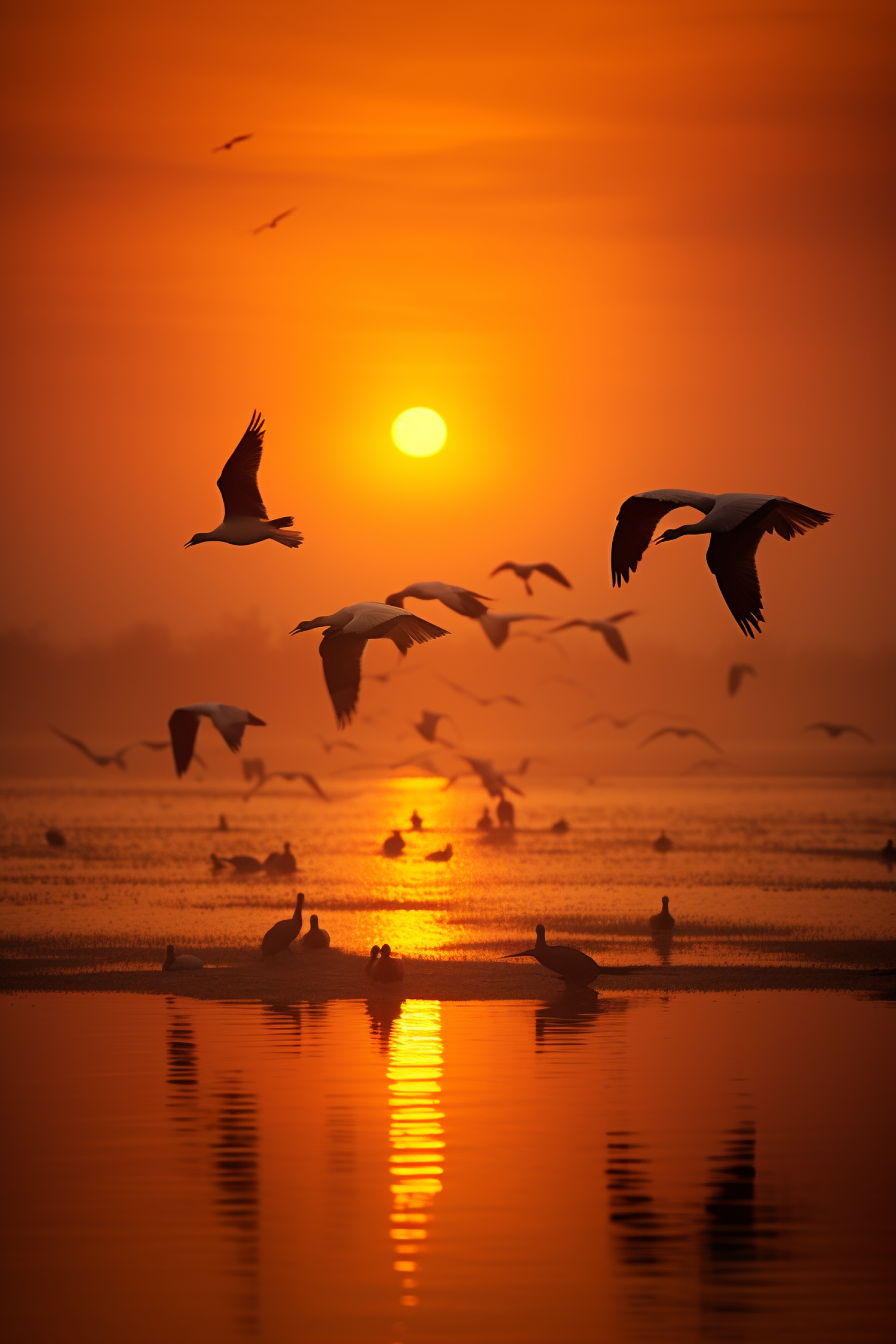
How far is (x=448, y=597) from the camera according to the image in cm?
2414

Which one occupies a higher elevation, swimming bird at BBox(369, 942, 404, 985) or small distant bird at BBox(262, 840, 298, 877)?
swimming bird at BBox(369, 942, 404, 985)

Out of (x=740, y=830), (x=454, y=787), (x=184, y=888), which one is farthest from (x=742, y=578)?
(x=454, y=787)

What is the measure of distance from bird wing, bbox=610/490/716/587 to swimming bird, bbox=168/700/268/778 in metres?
7.68

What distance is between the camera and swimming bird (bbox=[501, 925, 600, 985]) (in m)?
23.1

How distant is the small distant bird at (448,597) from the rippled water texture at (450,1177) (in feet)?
17.9

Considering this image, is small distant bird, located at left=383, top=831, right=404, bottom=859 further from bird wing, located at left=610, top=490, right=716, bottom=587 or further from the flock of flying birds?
bird wing, located at left=610, top=490, right=716, bottom=587

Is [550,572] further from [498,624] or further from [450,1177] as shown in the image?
[450,1177]

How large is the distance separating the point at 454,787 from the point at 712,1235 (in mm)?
100334

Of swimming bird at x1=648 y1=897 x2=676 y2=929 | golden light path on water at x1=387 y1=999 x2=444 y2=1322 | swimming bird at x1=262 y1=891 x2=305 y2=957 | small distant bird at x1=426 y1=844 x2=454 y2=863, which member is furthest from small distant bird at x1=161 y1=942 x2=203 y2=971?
small distant bird at x1=426 y1=844 x2=454 y2=863

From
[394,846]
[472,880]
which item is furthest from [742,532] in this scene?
[394,846]

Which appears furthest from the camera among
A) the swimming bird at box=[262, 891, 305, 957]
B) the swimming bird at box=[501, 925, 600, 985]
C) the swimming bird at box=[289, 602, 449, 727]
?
the swimming bird at box=[262, 891, 305, 957]

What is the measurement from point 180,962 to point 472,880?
1563 cm

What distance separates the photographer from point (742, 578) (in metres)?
17.0

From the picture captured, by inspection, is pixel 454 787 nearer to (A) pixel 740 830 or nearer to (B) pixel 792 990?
(A) pixel 740 830
